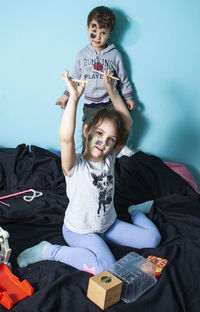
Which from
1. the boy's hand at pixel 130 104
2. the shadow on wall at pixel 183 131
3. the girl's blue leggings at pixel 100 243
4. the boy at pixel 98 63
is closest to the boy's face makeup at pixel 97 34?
the boy at pixel 98 63

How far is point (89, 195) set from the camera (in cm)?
118

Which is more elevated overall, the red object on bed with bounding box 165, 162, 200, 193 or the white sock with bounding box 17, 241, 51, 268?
the red object on bed with bounding box 165, 162, 200, 193

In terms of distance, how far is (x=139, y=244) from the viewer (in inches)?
50.1

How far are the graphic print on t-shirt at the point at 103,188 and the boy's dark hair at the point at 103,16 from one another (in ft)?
2.87

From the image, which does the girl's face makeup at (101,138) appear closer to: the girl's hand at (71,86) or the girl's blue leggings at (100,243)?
the girl's hand at (71,86)

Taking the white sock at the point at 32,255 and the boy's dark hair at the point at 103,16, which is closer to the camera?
the white sock at the point at 32,255

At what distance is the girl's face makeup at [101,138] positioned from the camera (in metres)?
1.17

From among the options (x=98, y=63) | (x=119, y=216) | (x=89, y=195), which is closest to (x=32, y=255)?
(x=89, y=195)

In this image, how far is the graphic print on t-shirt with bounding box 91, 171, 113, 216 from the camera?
1191 mm

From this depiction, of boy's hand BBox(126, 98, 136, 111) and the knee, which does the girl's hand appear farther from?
boy's hand BBox(126, 98, 136, 111)

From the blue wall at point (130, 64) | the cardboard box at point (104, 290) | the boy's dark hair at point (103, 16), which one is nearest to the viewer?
the cardboard box at point (104, 290)

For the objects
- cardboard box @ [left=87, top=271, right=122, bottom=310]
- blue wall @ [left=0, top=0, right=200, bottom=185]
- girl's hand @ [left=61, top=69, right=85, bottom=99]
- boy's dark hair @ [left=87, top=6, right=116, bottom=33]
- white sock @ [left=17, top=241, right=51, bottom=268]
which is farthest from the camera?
blue wall @ [left=0, top=0, right=200, bottom=185]

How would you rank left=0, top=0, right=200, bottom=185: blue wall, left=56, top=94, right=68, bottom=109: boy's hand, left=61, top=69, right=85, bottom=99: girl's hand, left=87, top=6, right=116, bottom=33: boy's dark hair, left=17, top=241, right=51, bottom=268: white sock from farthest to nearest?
left=56, top=94, right=68, bottom=109: boy's hand
left=0, top=0, right=200, bottom=185: blue wall
left=87, top=6, right=116, bottom=33: boy's dark hair
left=17, top=241, right=51, bottom=268: white sock
left=61, top=69, right=85, bottom=99: girl's hand

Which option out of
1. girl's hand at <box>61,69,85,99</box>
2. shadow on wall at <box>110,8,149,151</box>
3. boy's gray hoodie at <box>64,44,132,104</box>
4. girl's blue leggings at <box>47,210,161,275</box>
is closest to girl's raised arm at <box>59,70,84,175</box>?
girl's hand at <box>61,69,85,99</box>
